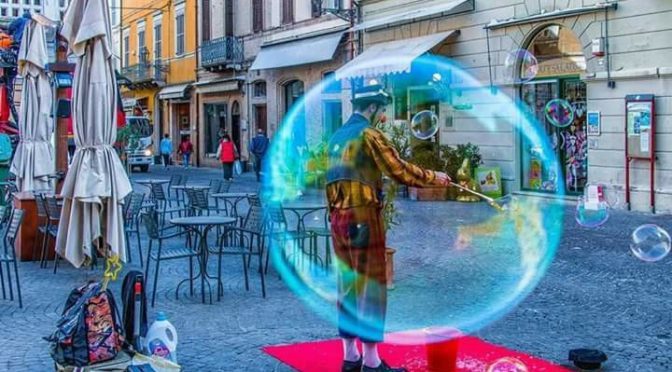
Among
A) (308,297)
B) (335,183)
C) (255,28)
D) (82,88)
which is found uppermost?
(255,28)

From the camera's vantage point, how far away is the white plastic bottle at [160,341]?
5586 mm

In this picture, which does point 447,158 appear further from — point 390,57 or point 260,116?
point 260,116

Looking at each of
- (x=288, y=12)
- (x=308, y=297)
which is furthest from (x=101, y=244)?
(x=288, y=12)

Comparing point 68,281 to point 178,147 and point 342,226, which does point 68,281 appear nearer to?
point 342,226

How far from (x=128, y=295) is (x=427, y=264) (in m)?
5.25

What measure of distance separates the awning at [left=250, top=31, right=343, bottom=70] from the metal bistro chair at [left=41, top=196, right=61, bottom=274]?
16.3 metres

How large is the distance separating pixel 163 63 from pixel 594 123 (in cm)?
2824

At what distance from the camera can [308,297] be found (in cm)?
841

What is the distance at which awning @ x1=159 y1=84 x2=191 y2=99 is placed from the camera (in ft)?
124

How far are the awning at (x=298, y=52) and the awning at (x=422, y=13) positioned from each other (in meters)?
2.00

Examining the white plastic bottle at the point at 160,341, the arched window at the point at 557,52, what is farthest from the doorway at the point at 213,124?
the white plastic bottle at the point at 160,341

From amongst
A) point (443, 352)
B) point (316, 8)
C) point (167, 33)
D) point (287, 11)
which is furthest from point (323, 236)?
point (167, 33)

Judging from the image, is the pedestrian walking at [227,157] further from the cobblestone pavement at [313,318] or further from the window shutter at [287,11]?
the cobblestone pavement at [313,318]

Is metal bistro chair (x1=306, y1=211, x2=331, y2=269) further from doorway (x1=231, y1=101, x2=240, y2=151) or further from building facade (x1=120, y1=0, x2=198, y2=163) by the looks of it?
building facade (x1=120, y1=0, x2=198, y2=163)
